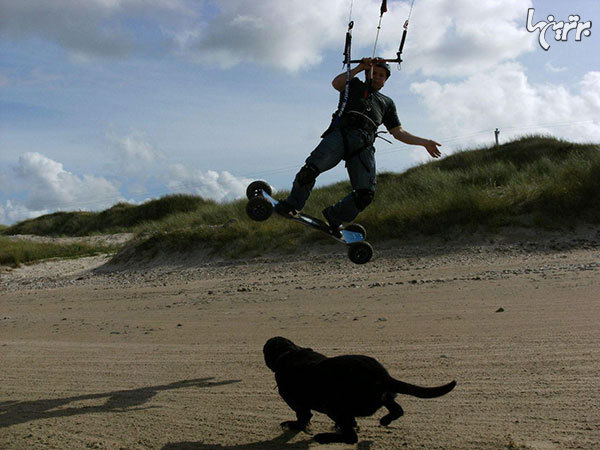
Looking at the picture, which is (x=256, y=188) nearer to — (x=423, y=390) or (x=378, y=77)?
(x=378, y=77)

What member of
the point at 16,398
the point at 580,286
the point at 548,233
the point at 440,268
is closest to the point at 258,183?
the point at 16,398

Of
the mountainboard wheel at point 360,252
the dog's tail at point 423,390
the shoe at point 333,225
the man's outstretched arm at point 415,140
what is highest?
the man's outstretched arm at point 415,140

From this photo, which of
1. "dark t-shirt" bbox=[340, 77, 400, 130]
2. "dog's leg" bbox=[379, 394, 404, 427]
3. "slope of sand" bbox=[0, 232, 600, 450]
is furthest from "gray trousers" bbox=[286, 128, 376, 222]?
"dog's leg" bbox=[379, 394, 404, 427]

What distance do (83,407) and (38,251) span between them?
26.0 meters

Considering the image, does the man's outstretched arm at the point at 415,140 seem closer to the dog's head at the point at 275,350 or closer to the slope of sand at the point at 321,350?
the slope of sand at the point at 321,350

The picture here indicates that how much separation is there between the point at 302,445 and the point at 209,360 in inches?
106

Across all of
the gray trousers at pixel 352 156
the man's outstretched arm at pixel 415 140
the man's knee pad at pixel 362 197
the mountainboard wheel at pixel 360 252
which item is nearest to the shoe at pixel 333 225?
the mountainboard wheel at pixel 360 252

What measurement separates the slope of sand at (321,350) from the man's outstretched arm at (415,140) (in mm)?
1960

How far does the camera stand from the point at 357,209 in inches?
240

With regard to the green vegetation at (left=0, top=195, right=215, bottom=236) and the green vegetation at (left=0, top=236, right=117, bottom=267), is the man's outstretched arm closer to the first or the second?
the green vegetation at (left=0, top=236, right=117, bottom=267)

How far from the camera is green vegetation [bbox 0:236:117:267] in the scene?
27219 millimetres

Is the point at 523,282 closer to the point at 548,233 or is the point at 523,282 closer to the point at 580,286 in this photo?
the point at 580,286

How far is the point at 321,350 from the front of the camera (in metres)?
6.71

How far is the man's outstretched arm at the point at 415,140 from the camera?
232 inches
